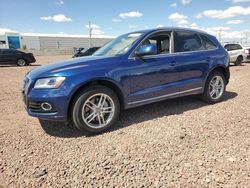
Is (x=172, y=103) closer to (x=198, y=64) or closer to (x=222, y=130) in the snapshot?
(x=198, y=64)

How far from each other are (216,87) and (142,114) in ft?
6.63

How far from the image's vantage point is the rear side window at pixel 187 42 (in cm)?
460

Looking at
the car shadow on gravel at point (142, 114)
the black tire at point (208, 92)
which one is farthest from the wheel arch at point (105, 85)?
the black tire at point (208, 92)

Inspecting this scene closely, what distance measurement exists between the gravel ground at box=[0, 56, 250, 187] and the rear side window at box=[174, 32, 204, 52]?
4.28 feet

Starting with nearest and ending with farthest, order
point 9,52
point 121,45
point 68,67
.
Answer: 1. point 68,67
2. point 121,45
3. point 9,52

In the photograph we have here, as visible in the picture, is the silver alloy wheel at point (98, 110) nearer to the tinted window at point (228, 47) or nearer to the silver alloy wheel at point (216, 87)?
the silver alloy wheel at point (216, 87)

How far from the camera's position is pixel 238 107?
15.8ft

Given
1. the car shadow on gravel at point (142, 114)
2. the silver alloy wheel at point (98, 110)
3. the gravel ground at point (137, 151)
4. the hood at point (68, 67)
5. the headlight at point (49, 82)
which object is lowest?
the gravel ground at point (137, 151)

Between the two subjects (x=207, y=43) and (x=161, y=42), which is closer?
(x=161, y=42)

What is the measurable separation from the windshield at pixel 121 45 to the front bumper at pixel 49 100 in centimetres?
131

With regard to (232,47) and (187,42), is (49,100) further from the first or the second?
(232,47)

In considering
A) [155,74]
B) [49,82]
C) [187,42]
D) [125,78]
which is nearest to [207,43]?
[187,42]

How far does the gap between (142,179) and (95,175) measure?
540 millimetres

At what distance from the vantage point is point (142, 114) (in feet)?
→ 14.9
